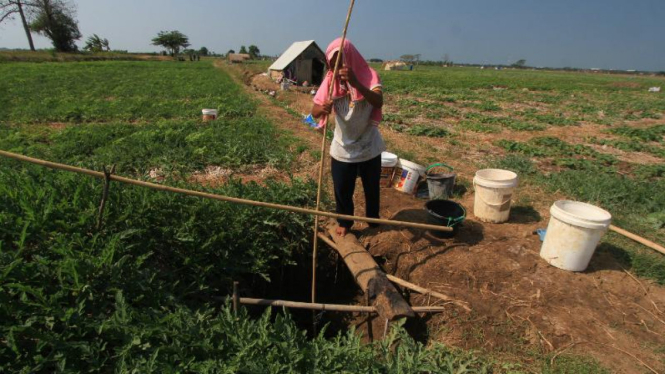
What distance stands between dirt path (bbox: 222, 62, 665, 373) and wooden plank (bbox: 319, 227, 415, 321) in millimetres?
330

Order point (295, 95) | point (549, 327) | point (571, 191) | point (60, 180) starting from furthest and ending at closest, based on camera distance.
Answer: point (295, 95)
point (571, 191)
point (60, 180)
point (549, 327)

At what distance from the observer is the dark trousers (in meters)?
3.46

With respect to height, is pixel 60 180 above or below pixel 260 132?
above

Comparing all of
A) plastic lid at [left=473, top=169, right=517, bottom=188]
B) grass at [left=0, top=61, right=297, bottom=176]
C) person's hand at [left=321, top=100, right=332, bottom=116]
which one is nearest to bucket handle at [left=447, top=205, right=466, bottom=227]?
plastic lid at [left=473, top=169, right=517, bottom=188]

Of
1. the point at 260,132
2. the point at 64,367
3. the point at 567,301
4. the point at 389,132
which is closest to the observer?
the point at 64,367

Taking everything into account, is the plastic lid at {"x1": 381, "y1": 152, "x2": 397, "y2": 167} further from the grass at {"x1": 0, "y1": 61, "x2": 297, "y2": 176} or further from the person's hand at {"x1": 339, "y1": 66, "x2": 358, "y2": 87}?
the person's hand at {"x1": 339, "y1": 66, "x2": 358, "y2": 87}

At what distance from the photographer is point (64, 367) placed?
5.68ft

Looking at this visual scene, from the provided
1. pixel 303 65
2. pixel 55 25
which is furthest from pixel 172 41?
pixel 303 65

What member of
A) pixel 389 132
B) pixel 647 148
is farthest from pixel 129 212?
pixel 647 148

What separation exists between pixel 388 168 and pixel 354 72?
236 centimetres

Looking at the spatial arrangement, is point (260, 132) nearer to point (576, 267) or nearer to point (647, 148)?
point (576, 267)

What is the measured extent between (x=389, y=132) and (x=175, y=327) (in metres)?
8.35

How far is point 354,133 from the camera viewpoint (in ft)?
10.7

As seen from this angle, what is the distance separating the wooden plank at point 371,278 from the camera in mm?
2732
